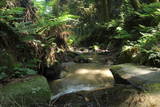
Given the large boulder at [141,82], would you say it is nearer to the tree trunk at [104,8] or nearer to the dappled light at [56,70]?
the dappled light at [56,70]

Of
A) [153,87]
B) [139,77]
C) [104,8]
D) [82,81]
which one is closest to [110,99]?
[153,87]

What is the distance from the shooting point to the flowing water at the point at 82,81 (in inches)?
164

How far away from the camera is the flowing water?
4.16m

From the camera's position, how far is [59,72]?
16.8 ft

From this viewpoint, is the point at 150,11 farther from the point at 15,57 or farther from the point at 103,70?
the point at 15,57

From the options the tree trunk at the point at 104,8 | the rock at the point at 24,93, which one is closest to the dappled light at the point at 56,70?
the rock at the point at 24,93

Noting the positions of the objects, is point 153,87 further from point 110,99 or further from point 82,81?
point 82,81

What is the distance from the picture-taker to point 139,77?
146 inches

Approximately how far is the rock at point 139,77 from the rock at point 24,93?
161 cm

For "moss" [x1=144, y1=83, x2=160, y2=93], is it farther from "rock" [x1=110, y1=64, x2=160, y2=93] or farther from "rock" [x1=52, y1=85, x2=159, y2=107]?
"rock" [x1=52, y1=85, x2=159, y2=107]

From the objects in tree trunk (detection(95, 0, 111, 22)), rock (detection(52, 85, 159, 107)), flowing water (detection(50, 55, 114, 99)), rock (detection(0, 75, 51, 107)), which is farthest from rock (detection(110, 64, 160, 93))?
tree trunk (detection(95, 0, 111, 22))

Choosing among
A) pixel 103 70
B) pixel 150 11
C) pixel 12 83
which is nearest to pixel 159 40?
pixel 103 70

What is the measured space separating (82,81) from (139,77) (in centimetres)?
152

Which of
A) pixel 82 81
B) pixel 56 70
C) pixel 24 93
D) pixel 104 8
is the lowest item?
pixel 82 81
